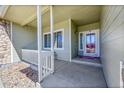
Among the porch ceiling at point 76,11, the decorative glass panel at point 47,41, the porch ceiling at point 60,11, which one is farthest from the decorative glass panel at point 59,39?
the porch ceiling at point 60,11

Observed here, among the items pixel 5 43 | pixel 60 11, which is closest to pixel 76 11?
pixel 60 11

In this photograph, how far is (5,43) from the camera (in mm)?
6441

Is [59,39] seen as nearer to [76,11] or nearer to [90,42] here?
[90,42]

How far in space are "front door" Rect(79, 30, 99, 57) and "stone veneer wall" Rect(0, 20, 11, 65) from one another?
523 centimetres

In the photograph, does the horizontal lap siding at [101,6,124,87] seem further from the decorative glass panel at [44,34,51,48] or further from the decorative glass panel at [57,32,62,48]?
the decorative glass panel at [44,34,51,48]

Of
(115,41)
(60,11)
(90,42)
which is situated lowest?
(115,41)

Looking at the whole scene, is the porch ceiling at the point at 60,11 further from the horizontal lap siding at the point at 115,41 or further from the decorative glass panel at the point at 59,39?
the horizontal lap siding at the point at 115,41

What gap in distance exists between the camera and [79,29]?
25.6 feet

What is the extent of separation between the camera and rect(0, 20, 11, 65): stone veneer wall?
6.29 metres

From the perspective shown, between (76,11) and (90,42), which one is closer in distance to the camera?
(76,11)

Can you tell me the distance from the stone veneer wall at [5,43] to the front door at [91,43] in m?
5.23

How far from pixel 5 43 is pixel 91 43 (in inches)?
238
